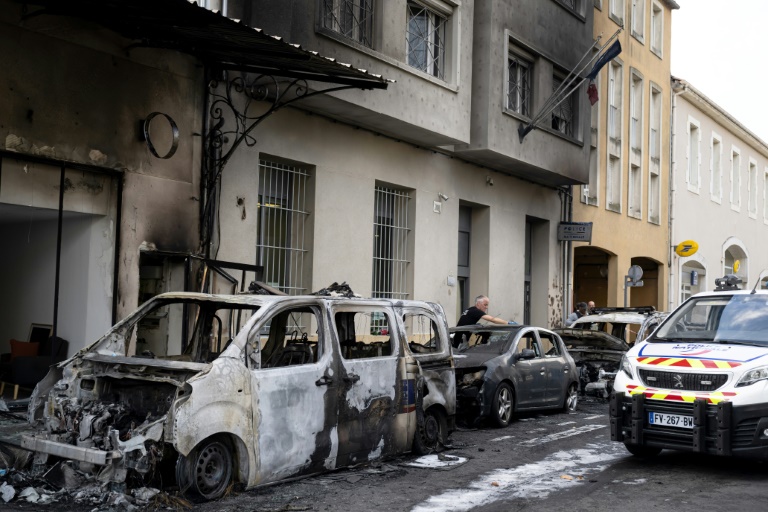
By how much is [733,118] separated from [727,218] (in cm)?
440

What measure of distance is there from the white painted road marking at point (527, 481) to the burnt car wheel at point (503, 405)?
1.98 metres

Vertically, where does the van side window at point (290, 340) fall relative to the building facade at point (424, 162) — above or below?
below

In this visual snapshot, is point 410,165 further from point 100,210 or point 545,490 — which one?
point 545,490

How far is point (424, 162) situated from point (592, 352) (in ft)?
16.8

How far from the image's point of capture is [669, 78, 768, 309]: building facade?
33844 millimetres

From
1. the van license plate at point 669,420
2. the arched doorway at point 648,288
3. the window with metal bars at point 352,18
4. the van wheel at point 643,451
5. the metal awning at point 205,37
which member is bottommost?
the van wheel at point 643,451

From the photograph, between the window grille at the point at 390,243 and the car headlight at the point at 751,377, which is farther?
the window grille at the point at 390,243

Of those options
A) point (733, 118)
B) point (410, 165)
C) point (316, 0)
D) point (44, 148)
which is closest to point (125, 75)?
point (44, 148)

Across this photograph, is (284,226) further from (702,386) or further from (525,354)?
(702,386)

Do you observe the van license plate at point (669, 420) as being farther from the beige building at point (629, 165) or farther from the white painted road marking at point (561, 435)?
the beige building at point (629, 165)

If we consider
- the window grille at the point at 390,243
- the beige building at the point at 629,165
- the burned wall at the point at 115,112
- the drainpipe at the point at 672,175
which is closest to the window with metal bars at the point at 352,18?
the burned wall at the point at 115,112

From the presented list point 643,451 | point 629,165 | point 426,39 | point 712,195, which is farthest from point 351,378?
point 712,195

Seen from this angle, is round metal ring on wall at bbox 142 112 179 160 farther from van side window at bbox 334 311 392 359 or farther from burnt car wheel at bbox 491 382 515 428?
burnt car wheel at bbox 491 382 515 428

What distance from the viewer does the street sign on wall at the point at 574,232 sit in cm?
2427
